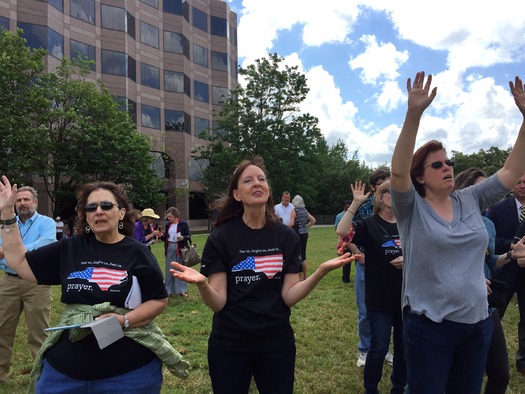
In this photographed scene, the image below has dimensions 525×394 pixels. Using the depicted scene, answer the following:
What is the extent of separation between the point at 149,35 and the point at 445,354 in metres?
44.5

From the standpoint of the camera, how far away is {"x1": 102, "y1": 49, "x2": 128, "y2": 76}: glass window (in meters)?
37.8

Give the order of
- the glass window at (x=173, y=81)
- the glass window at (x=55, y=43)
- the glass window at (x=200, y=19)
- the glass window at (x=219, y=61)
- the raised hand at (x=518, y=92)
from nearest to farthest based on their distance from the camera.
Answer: the raised hand at (x=518, y=92) → the glass window at (x=55, y=43) → the glass window at (x=173, y=81) → the glass window at (x=200, y=19) → the glass window at (x=219, y=61)

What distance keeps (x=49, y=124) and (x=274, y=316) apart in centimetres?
3013

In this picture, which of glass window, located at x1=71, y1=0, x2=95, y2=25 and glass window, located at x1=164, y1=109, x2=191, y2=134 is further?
glass window, located at x1=164, y1=109, x2=191, y2=134

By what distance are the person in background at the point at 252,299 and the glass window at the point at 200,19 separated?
4767 centimetres

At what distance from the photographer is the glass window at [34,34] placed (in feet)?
104

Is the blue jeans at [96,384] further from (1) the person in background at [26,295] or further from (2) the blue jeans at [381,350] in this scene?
(1) the person in background at [26,295]

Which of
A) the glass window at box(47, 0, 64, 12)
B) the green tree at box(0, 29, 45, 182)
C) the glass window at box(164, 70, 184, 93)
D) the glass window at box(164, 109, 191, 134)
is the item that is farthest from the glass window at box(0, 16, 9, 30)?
the glass window at box(164, 109, 191, 134)

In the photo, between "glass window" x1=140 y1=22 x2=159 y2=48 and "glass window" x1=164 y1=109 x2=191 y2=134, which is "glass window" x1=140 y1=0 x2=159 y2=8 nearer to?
"glass window" x1=140 y1=22 x2=159 y2=48

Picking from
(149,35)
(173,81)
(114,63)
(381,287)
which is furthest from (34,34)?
(381,287)

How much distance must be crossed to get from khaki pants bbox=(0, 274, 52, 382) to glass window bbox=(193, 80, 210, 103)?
42.3 m

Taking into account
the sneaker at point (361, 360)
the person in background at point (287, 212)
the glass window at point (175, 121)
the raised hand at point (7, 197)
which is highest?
the glass window at point (175, 121)

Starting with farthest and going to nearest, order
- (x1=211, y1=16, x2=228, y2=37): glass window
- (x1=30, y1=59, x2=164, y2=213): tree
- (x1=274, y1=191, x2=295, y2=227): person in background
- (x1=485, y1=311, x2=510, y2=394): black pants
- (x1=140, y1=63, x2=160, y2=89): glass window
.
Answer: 1. (x1=211, y1=16, x2=228, y2=37): glass window
2. (x1=140, y1=63, x2=160, y2=89): glass window
3. (x1=30, y1=59, x2=164, y2=213): tree
4. (x1=274, y1=191, x2=295, y2=227): person in background
5. (x1=485, y1=311, x2=510, y2=394): black pants

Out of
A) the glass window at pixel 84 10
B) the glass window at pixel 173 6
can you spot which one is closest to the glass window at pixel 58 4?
the glass window at pixel 84 10
